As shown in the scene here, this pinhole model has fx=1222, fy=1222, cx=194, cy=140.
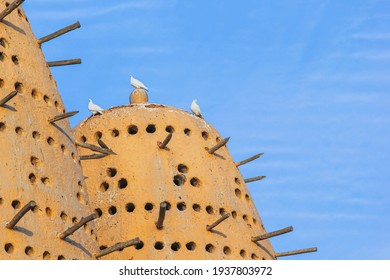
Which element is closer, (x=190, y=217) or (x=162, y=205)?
(x=162, y=205)

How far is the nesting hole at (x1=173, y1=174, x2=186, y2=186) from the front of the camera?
23.1 m

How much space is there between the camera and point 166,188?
2281 centimetres

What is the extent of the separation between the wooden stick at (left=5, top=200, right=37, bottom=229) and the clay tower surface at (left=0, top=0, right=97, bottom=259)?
0.08 feet

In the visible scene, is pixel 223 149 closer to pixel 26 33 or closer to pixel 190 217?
pixel 190 217

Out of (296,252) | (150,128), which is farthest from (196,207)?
(296,252)

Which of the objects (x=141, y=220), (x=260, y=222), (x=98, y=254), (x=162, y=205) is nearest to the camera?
(x=98, y=254)

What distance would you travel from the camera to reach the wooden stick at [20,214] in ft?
55.5

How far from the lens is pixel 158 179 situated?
22938 millimetres

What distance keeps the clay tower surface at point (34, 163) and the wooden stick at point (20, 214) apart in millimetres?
24

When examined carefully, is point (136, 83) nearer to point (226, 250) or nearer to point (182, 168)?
point (182, 168)

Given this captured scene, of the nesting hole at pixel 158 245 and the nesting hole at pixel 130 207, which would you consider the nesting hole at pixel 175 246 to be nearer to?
the nesting hole at pixel 158 245

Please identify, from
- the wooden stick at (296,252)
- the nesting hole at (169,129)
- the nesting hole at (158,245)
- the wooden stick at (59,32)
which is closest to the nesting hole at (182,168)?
the nesting hole at (169,129)
